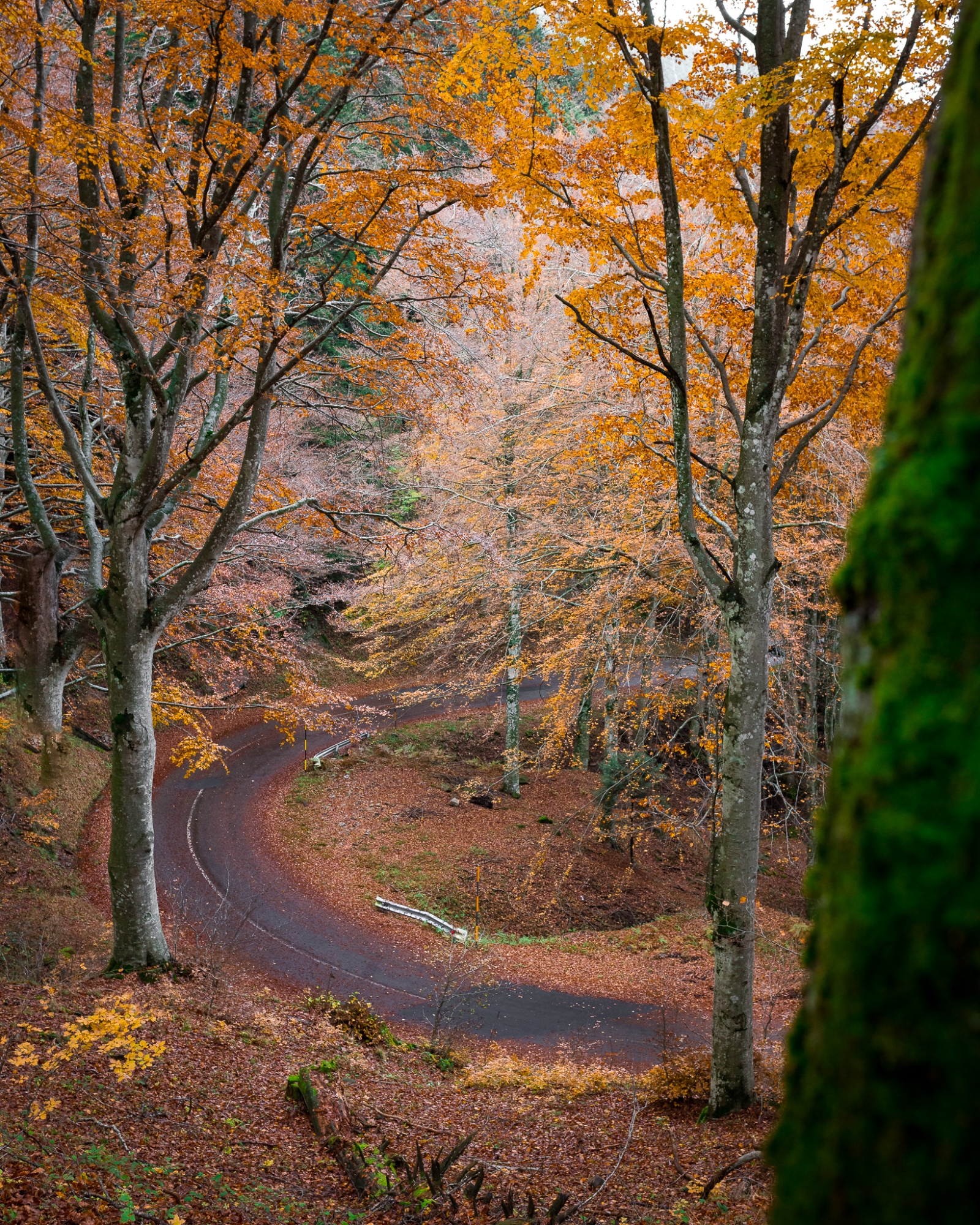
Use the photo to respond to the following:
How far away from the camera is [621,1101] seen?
254 inches

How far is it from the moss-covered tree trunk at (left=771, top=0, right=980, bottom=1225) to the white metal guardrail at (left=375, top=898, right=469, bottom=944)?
42.8 feet

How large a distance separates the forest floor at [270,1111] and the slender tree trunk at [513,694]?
599 centimetres

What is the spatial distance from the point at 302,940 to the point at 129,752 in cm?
659

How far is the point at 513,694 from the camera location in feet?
57.6

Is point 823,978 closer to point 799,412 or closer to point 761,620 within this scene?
point 761,620

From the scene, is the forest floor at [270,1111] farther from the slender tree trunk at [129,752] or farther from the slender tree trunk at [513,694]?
the slender tree trunk at [513,694]

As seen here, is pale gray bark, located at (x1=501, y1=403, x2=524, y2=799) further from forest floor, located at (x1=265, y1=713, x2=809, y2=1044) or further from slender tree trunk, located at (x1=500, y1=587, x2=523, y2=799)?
forest floor, located at (x1=265, y1=713, x2=809, y2=1044)

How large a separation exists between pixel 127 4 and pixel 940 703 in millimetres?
8665

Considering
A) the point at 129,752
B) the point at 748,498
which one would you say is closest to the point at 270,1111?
the point at 129,752

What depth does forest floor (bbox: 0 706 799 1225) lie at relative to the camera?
13.8ft

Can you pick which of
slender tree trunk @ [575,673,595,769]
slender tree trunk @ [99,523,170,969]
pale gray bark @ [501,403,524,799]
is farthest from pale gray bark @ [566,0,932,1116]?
slender tree trunk @ [575,673,595,769]

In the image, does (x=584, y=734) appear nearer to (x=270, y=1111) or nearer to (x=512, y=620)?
(x=512, y=620)

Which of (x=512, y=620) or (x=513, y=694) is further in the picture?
(x=513, y=694)

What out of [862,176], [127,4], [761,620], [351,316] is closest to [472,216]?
[351,316]
